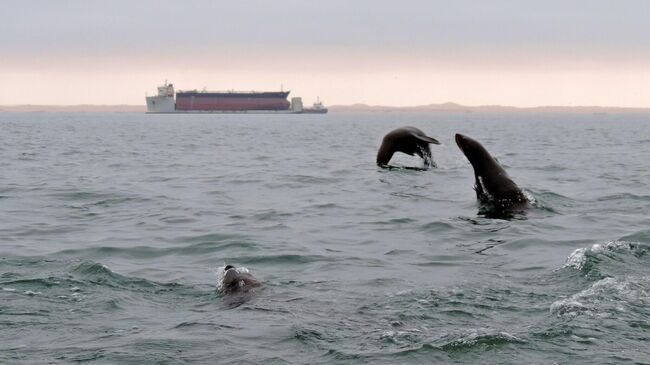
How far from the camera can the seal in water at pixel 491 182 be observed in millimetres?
16281

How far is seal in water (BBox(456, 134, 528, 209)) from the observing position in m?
16.3

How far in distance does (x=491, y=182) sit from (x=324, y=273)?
6.74 metres

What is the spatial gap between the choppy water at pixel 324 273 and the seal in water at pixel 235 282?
0.18 m

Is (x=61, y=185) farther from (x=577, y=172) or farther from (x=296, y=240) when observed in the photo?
(x=577, y=172)

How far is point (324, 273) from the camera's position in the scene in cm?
1072

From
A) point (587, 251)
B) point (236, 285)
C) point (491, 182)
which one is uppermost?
point (491, 182)

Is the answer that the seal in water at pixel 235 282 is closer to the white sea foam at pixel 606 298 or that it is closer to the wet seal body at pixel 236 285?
the wet seal body at pixel 236 285

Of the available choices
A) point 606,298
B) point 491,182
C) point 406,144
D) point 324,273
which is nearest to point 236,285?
point 324,273

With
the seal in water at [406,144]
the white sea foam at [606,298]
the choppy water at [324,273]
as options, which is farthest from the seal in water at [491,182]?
the seal in water at [406,144]

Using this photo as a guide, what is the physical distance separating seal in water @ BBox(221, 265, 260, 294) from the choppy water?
184 mm

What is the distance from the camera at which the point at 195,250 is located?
12531 mm

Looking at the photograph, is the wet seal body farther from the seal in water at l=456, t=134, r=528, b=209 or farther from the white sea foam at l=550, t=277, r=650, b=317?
the seal in water at l=456, t=134, r=528, b=209

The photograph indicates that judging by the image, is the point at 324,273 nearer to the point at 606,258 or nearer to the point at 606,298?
the point at 606,298

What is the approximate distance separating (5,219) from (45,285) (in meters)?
6.27
